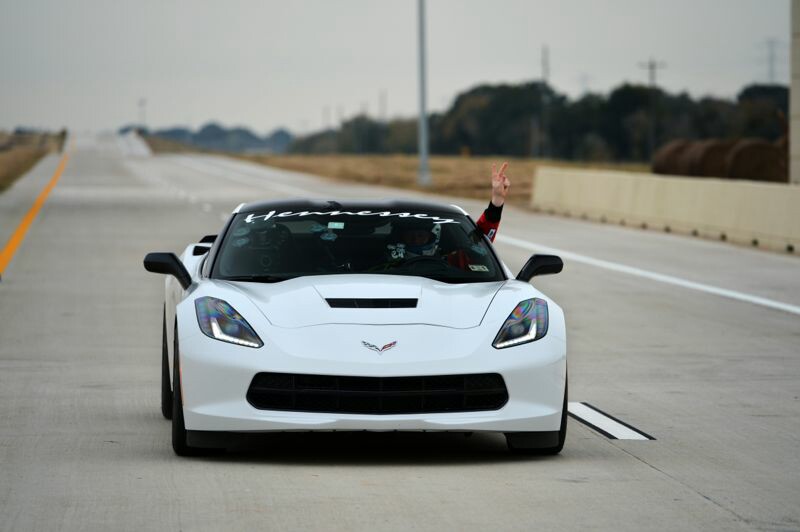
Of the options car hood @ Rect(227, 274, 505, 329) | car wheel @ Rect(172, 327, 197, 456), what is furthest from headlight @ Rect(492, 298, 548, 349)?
car wheel @ Rect(172, 327, 197, 456)

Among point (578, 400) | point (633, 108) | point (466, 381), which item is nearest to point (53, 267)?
point (578, 400)

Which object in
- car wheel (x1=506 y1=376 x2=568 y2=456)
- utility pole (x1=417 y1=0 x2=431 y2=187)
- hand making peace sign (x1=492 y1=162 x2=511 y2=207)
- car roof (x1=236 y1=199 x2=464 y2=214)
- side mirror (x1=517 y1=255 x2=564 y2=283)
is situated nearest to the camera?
car wheel (x1=506 y1=376 x2=568 y2=456)

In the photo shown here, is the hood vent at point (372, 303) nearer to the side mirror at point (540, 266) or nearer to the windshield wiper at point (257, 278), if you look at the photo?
the windshield wiper at point (257, 278)

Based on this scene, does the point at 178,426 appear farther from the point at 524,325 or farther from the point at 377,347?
the point at 524,325

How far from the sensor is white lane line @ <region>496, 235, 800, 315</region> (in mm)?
17234

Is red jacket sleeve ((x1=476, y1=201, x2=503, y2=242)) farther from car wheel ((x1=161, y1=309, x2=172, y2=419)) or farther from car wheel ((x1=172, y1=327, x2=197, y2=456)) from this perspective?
car wheel ((x1=172, y1=327, x2=197, y2=456))

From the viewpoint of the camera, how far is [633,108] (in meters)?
156

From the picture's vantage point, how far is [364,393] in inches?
293

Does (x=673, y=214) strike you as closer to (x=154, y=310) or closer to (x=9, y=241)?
(x=9, y=241)

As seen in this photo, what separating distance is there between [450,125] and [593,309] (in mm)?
175988

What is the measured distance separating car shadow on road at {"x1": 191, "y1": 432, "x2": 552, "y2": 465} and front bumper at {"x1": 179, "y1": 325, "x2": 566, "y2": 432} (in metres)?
0.33

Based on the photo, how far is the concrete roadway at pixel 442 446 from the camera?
21.5ft

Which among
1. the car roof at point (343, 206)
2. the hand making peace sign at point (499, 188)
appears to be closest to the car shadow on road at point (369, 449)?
the car roof at point (343, 206)

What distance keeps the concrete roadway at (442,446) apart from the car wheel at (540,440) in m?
0.08
